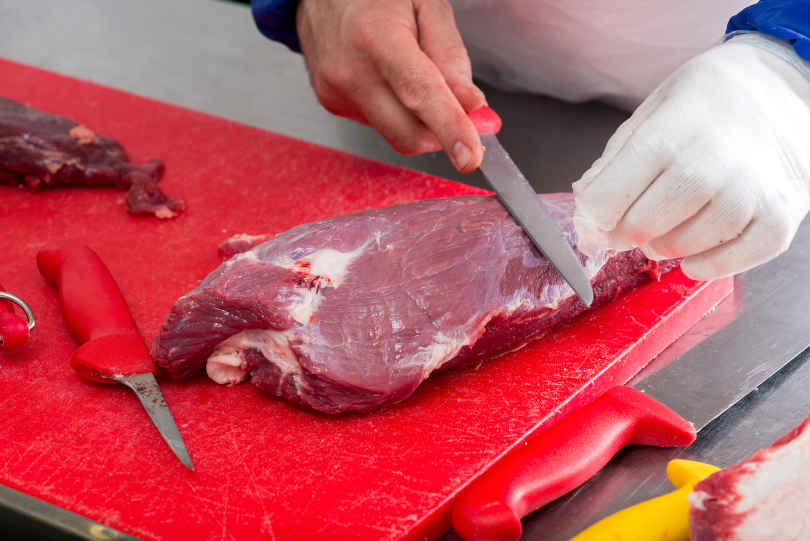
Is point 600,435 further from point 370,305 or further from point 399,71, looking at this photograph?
point 399,71

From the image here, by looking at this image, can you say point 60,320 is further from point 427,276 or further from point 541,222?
point 541,222

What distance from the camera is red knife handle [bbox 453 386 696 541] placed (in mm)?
1792

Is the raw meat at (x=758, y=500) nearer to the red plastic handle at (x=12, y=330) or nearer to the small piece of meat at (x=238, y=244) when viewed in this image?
the small piece of meat at (x=238, y=244)

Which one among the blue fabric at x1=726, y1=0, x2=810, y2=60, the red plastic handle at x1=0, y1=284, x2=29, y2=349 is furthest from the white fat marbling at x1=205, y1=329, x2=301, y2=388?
the blue fabric at x1=726, y1=0, x2=810, y2=60

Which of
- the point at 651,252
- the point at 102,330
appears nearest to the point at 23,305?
the point at 102,330

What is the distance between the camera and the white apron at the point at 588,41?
3301mm

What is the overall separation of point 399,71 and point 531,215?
2.00ft

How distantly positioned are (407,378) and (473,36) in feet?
6.77

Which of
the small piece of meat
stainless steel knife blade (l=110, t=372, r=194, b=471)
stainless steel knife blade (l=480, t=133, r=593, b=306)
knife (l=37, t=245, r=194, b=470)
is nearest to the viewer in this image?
→ stainless steel knife blade (l=110, t=372, r=194, b=471)

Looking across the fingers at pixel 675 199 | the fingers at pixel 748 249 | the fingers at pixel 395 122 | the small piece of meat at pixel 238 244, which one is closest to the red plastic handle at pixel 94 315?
the small piece of meat at pixel 238 244

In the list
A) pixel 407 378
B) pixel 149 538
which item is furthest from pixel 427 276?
pixel 149 538

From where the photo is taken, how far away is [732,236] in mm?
2039

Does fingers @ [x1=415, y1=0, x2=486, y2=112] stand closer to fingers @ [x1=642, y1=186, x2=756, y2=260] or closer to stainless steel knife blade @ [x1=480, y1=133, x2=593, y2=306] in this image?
stainless steel knife blade @ [x1=480, y1=133, x2=593, y2=306]

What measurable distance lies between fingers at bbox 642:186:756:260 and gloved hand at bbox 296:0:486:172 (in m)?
0.56
